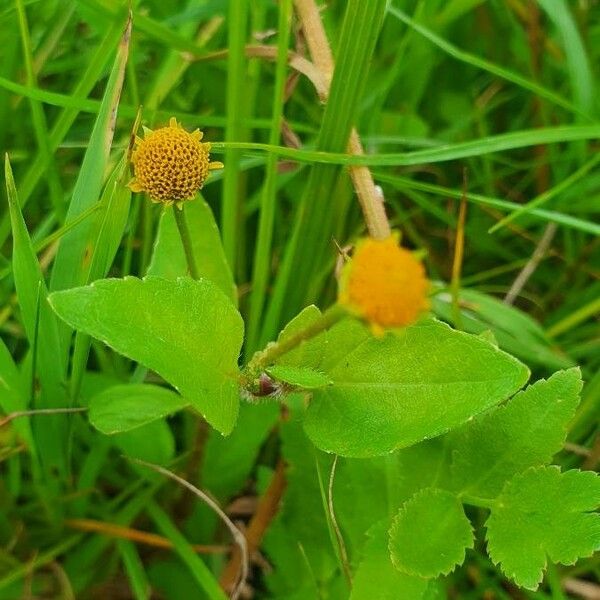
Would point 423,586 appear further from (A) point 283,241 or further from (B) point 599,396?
(A) point 283,241

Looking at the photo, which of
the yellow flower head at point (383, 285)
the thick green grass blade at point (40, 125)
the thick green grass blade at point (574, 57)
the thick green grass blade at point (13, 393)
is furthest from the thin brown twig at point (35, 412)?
the thick green grass blade at point (574, 57)

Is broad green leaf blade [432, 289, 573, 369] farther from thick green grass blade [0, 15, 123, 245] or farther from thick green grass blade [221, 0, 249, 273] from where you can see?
thick green grass blade [0, 15, 123, 245]

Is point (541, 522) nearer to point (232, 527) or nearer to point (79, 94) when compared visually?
point (232, 527)

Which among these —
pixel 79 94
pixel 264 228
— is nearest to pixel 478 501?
pixel 264 228

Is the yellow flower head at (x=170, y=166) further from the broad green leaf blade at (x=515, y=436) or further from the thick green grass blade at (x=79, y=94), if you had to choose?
the broad green leaf blade at (x=515, y=436)

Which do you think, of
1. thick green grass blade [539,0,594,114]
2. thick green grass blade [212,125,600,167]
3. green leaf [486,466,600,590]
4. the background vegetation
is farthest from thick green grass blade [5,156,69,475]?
thick green grass blade [539,0,594,114]

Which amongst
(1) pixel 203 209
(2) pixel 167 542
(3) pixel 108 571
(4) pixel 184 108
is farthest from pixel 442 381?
(4) pixel 184 108
